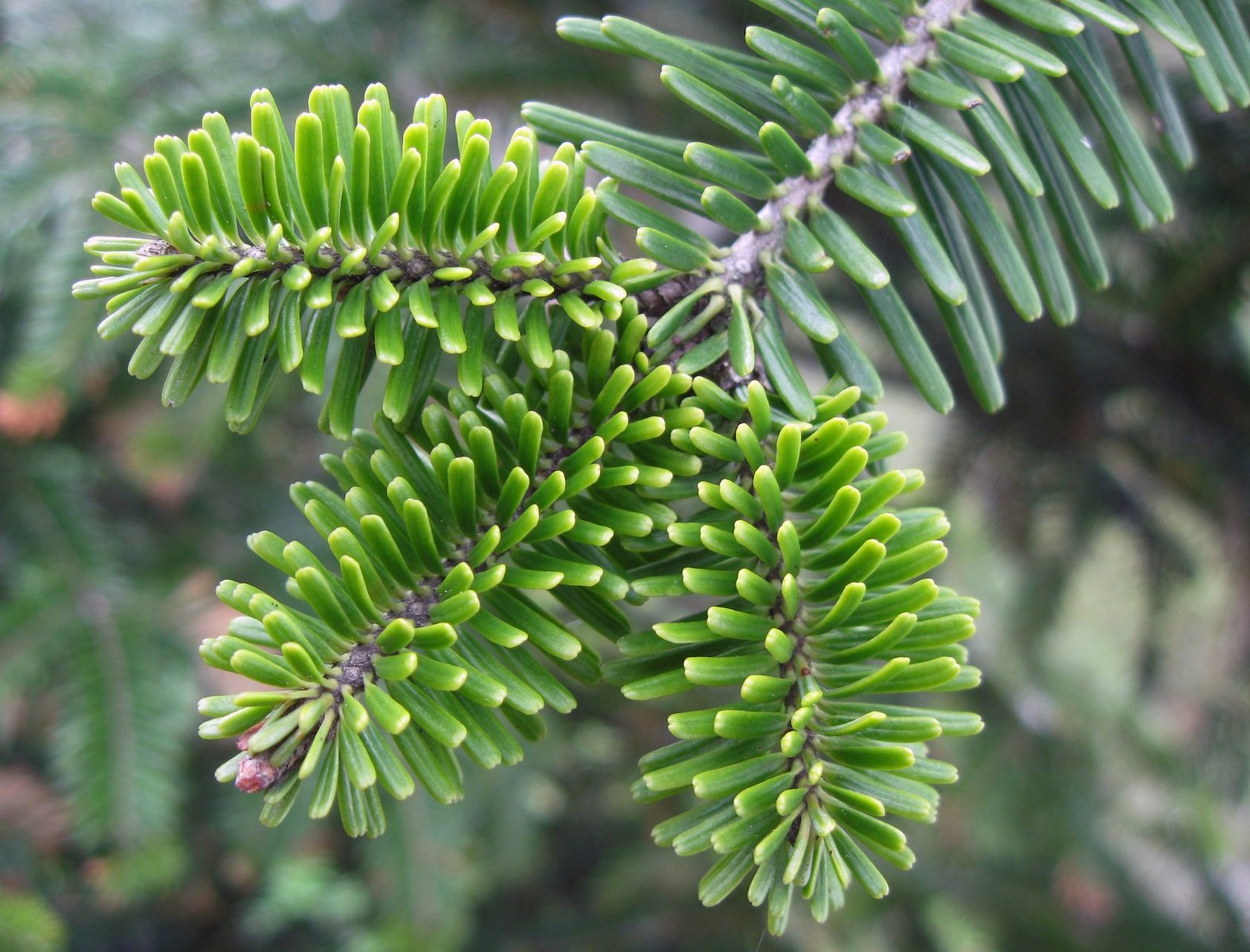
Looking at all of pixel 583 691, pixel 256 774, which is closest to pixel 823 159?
pixel 256 774

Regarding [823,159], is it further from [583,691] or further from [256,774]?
[583,691]

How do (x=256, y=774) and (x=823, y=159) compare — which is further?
(x=823, y=159)

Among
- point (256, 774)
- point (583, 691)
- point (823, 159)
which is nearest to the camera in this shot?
point (256, 774)

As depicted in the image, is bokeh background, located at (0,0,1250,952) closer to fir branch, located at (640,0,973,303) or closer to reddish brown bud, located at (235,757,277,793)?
fir branch, located at (640,0,973,303)

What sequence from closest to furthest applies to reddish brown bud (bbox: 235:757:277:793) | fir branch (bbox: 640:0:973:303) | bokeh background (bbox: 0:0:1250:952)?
reddish brown bud (bbox: 235:757:277:793)
fir branch (bbox: 640:0:973:303)
bokeh background (bbox: 0:0:1250:952)

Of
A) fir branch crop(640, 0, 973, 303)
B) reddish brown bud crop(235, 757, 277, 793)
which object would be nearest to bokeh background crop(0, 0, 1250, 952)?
fir branch crop(640, 0, 973, 303)

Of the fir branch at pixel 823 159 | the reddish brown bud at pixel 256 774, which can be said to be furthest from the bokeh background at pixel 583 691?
the reddish brown bud at pixel 256 774

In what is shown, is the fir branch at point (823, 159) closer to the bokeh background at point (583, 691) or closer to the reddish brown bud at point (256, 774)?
the reddish brown bud at point (256, 774)

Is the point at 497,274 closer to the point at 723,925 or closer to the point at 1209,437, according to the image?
the point at 1209,437
